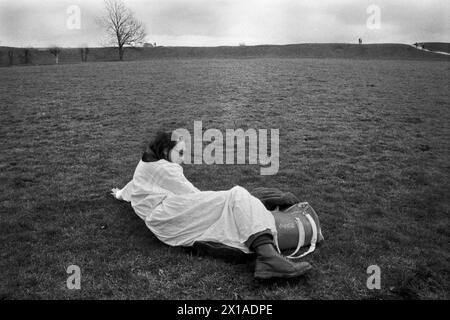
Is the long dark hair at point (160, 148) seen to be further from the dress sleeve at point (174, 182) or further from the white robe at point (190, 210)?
the dress sleeve at point (174, 182)

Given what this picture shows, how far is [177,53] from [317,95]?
60.8m

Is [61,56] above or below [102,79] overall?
above

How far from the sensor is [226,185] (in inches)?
345

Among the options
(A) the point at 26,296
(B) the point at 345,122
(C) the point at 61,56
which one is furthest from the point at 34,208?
(C) the point at 61,56

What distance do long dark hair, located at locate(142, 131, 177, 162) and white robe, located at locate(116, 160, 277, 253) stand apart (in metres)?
0.08

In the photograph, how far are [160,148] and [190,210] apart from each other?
1110 mm

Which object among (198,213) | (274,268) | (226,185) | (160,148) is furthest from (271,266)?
(226,185)

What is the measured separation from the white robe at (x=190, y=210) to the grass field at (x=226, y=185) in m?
0.35

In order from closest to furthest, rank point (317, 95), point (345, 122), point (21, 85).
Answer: point (345, 122)
point (317, 95)
point (21, 85)

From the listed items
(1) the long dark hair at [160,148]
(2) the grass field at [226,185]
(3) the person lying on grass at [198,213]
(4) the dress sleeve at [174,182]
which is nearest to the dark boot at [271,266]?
(3) the person lying on grass at [198,213]

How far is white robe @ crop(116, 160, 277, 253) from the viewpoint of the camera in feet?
16.3

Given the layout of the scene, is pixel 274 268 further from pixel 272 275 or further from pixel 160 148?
pixel 160 148
